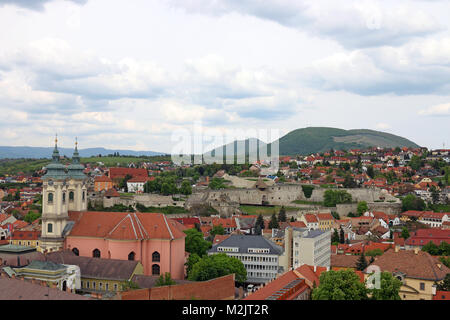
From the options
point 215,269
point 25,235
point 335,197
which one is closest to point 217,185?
point 335,197

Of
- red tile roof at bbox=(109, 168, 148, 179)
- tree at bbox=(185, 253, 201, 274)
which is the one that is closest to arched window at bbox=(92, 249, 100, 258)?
tree at bbox=(185, 253, 201, 274)

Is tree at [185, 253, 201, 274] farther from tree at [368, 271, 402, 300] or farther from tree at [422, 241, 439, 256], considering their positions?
tree at [422, 241, 439, 256]

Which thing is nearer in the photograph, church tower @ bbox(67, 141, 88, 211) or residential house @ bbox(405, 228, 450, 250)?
church tower @ bbox(67, 141, 88, 211)

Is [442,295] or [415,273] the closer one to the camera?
[442,295]

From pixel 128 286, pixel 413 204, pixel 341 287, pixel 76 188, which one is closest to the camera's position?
pixel 341 287

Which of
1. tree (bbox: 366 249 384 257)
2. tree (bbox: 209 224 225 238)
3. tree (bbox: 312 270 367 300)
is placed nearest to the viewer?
tree (bbox: 312 270 367 300)

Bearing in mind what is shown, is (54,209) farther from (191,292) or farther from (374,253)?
(374,253)
